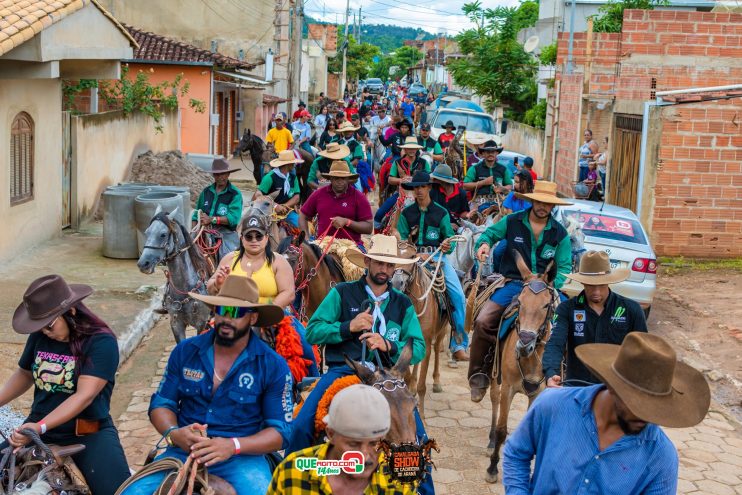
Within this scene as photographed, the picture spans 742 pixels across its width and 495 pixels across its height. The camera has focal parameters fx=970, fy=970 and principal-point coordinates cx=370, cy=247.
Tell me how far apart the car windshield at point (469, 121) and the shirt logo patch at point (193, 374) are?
25.4 metres

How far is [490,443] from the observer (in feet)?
30.3

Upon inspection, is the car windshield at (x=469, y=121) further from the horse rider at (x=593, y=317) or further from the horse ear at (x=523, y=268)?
the horse rider at (x=593, y=317)

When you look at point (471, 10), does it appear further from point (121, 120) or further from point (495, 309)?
point (495, 309)

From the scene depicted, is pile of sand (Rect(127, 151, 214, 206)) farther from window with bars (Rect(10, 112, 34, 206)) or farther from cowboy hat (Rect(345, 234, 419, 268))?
cowboy hat (Rect(345, 234, 419, 268))

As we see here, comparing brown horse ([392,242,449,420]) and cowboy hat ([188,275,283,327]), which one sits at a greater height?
cowboy hat ([188,275,283,327])

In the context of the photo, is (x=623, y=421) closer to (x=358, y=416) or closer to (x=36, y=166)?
(x=358, y=416)

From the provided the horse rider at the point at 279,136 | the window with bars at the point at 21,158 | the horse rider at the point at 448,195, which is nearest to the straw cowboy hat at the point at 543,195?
the horse rider at the point at 448,195

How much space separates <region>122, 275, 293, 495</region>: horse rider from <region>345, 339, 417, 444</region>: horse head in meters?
0.46

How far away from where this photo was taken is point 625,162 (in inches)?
860

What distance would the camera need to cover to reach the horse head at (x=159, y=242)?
1012 cm

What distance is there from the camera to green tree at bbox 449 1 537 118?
4150 centimetres

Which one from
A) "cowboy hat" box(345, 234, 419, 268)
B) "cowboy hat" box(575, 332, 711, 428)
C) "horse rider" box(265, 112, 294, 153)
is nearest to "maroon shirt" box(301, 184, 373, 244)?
"cowboy hat" box(345, 234, 419, 268)

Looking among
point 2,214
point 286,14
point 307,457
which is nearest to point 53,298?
point 307,457

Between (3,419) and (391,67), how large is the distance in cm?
14882
